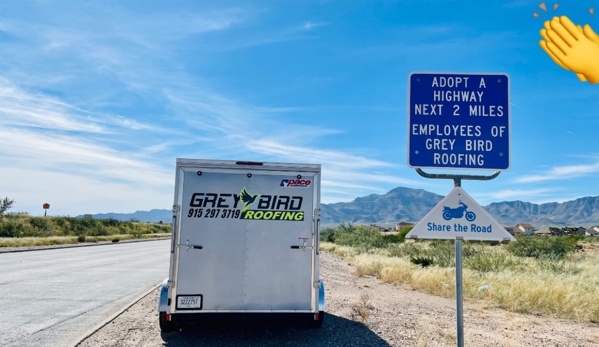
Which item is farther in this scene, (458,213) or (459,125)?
(459,125)

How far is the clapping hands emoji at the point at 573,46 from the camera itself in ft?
9.59

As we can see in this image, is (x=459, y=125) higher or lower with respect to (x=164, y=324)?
higher

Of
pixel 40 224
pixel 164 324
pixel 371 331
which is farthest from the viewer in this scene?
pixel 40 224

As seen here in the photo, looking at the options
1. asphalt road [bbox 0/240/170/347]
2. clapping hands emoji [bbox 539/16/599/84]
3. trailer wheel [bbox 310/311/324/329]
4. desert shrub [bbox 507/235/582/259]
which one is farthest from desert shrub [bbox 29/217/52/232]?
clapping hands emoji [bbox 539/16/599/84]

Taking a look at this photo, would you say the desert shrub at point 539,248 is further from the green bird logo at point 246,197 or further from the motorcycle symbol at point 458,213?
the motorcycle symbol at point 458,213

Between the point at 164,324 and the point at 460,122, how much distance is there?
5487 mm

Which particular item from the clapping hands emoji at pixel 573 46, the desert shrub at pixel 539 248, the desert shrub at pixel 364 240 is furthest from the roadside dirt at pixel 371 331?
the desert shrub at pixel 364 240

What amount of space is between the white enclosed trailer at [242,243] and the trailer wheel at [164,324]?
4 centimetres

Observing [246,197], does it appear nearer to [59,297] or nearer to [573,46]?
[573,46]

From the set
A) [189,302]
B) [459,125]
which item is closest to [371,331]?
[189,302]

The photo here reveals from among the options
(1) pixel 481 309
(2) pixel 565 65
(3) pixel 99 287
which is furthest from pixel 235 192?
(3) pixel 99 287

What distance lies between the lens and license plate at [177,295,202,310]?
6.85 meters

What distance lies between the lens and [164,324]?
288 inches

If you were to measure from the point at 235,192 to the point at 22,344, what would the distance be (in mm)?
3909
